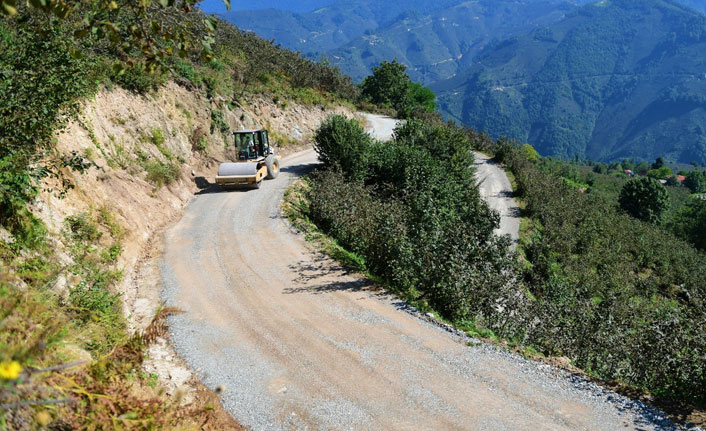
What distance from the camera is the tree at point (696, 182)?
107 meters

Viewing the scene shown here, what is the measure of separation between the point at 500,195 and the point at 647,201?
3315cm

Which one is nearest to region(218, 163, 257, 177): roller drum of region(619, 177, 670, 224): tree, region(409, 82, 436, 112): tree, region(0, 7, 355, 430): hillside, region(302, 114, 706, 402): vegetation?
region(0, 7, 355, 430): hillside

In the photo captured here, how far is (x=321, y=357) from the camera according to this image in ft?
27.6

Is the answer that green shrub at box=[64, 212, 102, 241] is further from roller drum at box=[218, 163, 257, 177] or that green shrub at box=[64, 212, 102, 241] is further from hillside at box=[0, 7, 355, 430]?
roller drum at box=[218, 163, 257, 177]

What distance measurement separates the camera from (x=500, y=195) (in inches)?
1443

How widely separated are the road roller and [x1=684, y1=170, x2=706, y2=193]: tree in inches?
4839

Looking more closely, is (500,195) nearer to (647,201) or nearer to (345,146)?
(345,146)

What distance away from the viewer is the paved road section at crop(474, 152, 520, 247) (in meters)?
30.8

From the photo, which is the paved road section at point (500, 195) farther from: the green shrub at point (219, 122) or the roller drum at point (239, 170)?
the green shrub at point (219, 122)

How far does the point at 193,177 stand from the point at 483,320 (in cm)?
1695

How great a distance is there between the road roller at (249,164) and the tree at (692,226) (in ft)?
187

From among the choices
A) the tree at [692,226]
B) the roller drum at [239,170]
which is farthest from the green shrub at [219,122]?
the tree at [692,226]

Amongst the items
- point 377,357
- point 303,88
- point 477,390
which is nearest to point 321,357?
point 377,357

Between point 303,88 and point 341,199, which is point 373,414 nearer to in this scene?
point 341,199
